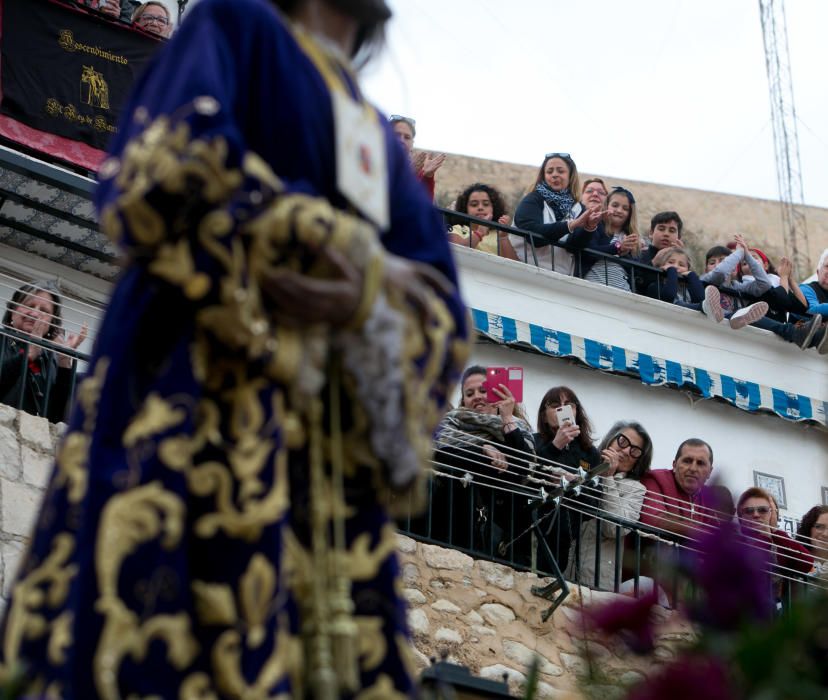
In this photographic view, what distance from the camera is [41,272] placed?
32.1 ft

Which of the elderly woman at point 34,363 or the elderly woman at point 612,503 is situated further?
the elderly woman at point 612,503

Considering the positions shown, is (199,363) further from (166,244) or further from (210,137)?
(210,137)

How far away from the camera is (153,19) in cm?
977

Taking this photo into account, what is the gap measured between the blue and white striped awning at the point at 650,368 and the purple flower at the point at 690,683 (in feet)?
30.8

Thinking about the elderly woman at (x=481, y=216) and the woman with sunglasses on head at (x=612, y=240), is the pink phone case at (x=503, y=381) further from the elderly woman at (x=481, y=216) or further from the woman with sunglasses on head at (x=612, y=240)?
the woman with sunglasses on head at (x=612, y=240)

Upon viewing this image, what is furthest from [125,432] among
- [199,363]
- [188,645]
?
[188,645]

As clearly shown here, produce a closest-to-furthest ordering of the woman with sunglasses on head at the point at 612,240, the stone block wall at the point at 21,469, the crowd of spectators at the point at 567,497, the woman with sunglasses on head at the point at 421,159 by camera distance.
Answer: the stone block wall at the point at 21,469
the crowd of spectators at the point at 567,497
the woman with sunglasses on head at the point at 421,159
the woman with sunglasses on head at the point at 612,240

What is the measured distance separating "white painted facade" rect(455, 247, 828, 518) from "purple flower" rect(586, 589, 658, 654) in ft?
30.0

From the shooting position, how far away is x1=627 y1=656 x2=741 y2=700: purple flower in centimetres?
196

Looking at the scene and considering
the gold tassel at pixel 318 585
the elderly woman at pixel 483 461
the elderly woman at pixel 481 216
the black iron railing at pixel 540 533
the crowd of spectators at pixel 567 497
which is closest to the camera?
the gold tassel at pixel 318 585

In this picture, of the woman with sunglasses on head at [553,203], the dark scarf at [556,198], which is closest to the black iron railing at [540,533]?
the woman with sunglasses on head at [553,203]

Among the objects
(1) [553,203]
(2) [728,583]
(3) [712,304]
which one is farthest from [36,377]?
(3) [712,304]

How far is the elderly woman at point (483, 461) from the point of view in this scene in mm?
8078

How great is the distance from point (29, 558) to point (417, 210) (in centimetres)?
91
